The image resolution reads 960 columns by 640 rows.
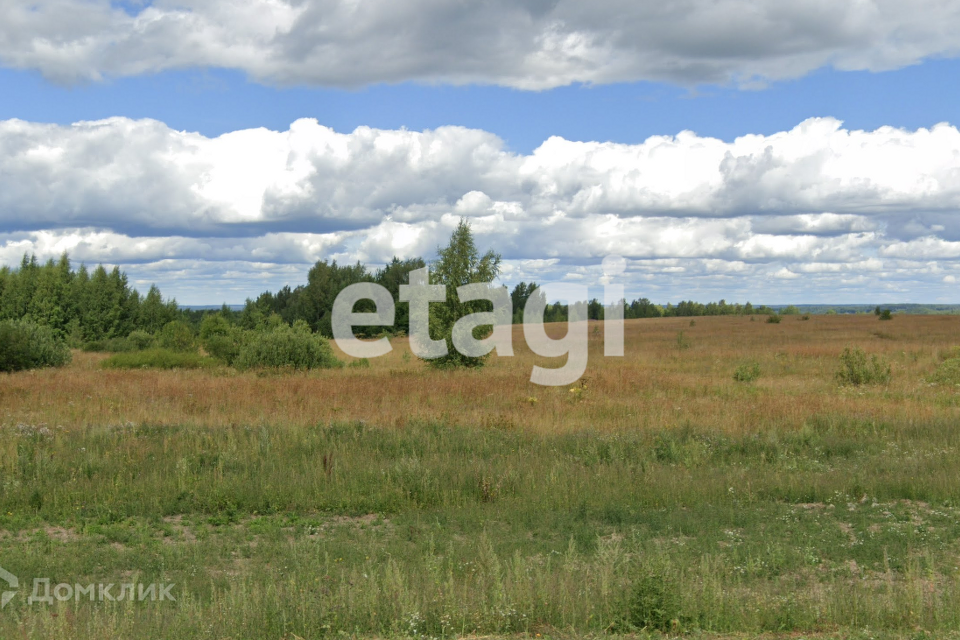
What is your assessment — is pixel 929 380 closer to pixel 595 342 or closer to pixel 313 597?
pixel 313 597

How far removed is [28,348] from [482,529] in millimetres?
28591

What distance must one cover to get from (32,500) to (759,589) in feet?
30.0

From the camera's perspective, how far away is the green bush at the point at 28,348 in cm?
2789

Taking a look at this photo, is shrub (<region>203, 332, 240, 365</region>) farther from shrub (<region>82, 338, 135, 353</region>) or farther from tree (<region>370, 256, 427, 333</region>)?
tree (<region>370, 256, 427, 333</region>)

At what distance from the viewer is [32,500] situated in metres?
9.23

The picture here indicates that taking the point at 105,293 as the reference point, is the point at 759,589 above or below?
below

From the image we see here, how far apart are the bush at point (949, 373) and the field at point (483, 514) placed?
3.70 m

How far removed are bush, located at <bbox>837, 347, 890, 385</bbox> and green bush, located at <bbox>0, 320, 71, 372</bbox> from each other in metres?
32.1

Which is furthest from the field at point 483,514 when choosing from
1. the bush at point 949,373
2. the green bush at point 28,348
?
the green bush at point 28,348

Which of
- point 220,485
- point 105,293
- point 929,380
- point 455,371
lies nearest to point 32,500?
point 220,485

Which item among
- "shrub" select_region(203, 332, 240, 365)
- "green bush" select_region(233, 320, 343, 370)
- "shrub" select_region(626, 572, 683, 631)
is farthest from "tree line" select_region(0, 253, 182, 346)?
"shrub" select_region(626, 572, 683, 631)

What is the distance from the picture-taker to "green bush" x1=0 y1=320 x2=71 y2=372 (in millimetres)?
27891

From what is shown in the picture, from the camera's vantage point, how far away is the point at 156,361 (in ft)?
108

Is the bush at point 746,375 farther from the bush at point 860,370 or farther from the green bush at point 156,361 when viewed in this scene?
the green bush at point 156,361
